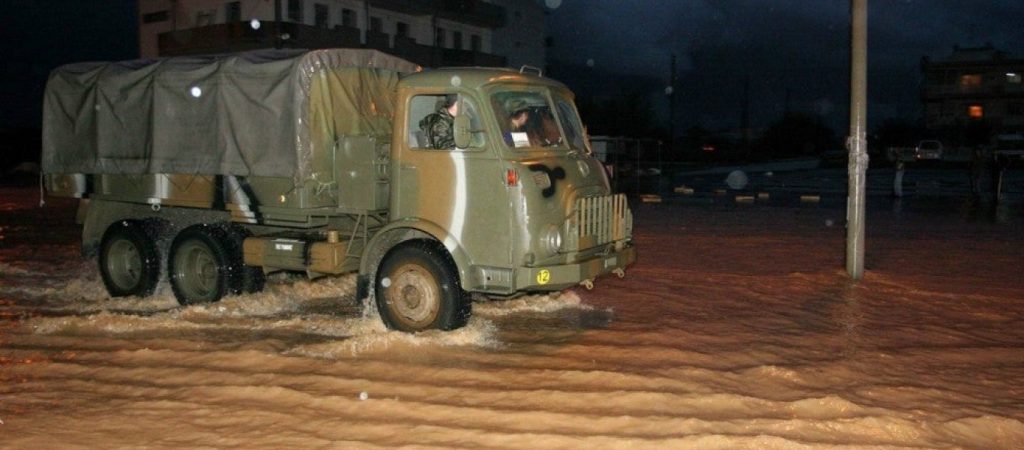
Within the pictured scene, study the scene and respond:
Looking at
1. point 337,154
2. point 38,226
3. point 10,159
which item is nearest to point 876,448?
point 337,154

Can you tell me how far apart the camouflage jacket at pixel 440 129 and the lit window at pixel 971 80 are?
265 ft

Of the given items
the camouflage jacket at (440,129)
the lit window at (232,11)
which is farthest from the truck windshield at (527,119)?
the lit window at (232,11)

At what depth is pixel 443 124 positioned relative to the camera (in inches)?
353


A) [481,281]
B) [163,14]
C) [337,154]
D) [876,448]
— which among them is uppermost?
[163,14]

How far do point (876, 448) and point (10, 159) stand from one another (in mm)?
57858

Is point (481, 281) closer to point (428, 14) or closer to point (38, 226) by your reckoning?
point (38, 226)

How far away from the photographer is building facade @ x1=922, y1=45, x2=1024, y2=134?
253 feet

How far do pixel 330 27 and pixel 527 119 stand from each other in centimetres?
3535

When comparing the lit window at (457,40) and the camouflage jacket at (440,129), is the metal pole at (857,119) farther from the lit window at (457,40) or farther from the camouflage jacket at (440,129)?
the lit window at (457,40)

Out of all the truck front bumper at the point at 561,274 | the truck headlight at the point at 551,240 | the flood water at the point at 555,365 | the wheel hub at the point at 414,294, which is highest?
the truck headlight at the point at 551,240

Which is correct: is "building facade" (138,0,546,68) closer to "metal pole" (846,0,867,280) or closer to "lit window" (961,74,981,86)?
"metal pole" (846,0,867,280)

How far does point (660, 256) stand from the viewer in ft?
49.4

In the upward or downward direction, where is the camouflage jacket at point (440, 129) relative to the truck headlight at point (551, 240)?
upward

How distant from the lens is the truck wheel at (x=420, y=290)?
29.0 ft
